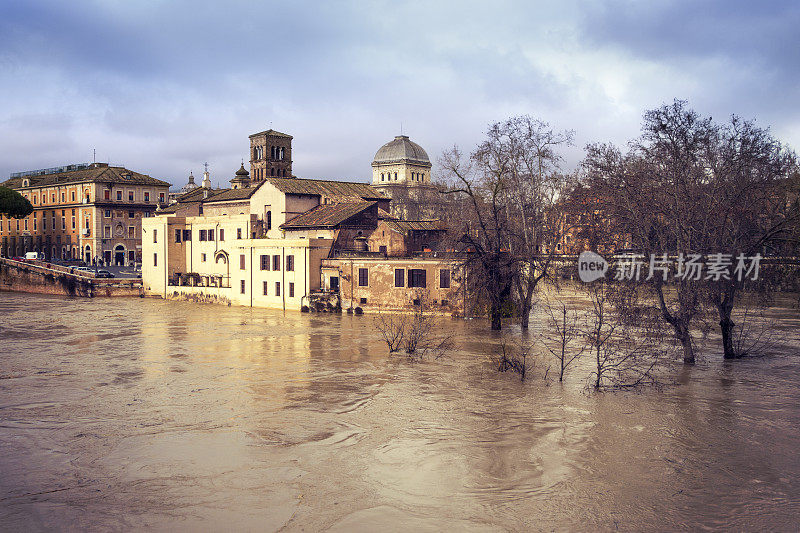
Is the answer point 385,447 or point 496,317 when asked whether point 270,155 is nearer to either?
point 496,317

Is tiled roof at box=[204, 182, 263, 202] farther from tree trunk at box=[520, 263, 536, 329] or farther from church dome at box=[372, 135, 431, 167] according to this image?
church dome at box=[372, 135, 431, 167]

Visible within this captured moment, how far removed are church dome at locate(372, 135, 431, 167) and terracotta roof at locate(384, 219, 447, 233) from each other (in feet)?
174

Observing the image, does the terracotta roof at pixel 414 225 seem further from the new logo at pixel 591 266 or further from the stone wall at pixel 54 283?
the stone wall at pixel 54 283

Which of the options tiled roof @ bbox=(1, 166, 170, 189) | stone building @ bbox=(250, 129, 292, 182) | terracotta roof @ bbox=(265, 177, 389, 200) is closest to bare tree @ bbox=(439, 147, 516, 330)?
terracotta roof @ bbox=(265, 177, 389, 200)

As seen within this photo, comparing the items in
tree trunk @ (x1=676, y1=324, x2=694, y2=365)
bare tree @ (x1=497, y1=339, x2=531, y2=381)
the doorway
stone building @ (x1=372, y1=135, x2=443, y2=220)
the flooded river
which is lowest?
the flooded river

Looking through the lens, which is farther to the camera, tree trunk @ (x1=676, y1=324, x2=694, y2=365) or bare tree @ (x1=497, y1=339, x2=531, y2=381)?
tree trunk @ (x1=676, y1=324, x2=694, y2=365)

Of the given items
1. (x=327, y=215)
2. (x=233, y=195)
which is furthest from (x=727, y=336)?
(x=233, y=195)

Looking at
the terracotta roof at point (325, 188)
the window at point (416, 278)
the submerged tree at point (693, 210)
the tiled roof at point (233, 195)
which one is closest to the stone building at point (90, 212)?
the tiled roof at point (233, 195)

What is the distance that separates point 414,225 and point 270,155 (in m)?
29.8

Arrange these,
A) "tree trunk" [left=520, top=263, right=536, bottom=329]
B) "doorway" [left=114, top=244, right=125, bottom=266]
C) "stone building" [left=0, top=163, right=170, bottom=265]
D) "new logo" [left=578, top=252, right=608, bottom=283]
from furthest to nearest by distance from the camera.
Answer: "doorway" [left=114, top=244, right=125, bottom=266] → "stone building" [left=0, top=163, right=170, bottom=265] → "tree trunk" [left=520, top=263, right=536, bottom=329] → "new logo" [left=578, top=252, right=608, bottom=283]

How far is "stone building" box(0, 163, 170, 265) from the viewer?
242ft

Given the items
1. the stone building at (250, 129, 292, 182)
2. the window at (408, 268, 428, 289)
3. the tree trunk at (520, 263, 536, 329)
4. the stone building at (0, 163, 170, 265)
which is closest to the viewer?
the tree trunk at (520, 263, 536, 329)

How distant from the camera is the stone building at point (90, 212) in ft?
242

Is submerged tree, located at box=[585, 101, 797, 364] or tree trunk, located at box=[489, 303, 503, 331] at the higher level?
submerged tree, located at box=[585, 101, 797, 364]
